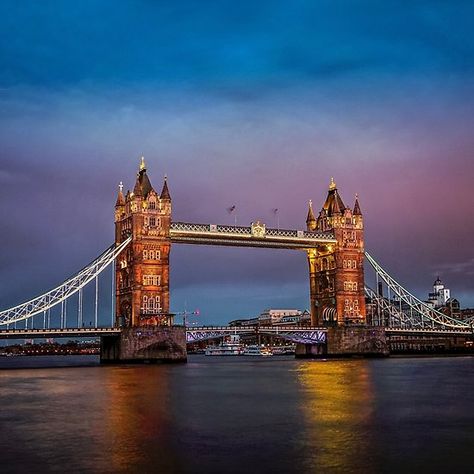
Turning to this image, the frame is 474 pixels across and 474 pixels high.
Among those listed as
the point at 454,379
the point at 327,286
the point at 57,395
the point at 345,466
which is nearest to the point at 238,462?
the point at 345,466

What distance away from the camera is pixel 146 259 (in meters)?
86.2

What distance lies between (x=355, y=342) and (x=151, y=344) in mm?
31099

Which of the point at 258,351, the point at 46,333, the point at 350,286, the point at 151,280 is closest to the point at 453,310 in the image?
the point at 258,351

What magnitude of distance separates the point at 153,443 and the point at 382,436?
7753 mm

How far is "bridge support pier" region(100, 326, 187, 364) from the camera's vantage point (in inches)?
3211

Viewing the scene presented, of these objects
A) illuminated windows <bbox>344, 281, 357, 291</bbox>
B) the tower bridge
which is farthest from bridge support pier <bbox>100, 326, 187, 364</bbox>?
illuminated windows <bbox>344, 281, 357, 291</bbox>

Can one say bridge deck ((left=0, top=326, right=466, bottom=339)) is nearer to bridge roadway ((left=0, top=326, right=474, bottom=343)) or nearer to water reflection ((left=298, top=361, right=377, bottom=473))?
bridge roadway ((left=0, top=326, right=474, bottom=343))

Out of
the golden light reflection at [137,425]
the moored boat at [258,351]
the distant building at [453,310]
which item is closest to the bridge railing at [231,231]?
the golden light reflection at [137,425]

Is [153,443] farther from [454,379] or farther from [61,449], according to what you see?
[454,379]

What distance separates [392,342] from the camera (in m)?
169

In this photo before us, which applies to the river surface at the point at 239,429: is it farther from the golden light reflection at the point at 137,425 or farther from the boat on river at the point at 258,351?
the boat on river at the point at 258,351

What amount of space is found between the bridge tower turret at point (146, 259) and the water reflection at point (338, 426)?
136 ft

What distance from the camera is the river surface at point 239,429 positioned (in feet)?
65.1

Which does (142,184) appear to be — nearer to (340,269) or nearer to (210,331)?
(210,331)
